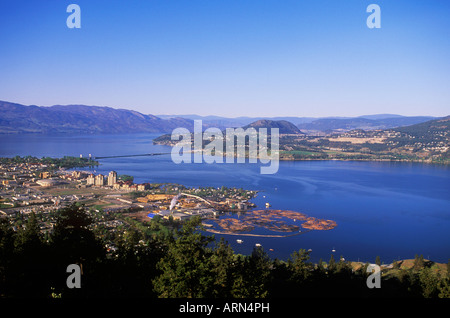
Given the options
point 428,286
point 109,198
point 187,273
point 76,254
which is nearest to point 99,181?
point 109,198

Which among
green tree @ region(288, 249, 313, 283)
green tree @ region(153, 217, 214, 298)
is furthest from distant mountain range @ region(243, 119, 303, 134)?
green tree @ region(153, 217, 214, 298)

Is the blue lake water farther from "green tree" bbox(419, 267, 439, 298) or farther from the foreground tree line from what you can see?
"green tree" bbox(419, 267, 439, 298)

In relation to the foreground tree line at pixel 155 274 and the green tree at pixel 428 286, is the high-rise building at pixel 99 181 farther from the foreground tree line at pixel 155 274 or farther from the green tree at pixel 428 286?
the green tree at pixel 428 286

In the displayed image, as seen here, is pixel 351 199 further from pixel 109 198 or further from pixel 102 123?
pixel 102 123

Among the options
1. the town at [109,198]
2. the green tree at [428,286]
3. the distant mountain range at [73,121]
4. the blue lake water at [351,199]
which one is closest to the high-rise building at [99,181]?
the town at [109,198]

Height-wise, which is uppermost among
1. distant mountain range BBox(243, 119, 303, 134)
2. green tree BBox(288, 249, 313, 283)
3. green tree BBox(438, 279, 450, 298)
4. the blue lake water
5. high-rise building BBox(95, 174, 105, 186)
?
distant mountain range BBox(243, 119, 303, 134)
